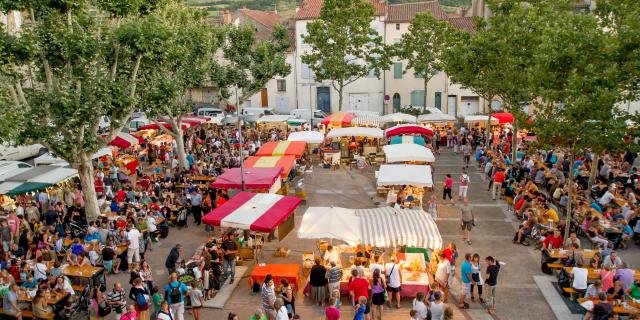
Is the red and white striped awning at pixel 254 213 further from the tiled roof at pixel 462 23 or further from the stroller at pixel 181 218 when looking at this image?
the tiled roof at pixel 462 23

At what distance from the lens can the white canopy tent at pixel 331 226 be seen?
1269 centimetres

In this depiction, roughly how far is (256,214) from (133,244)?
3.62 metres

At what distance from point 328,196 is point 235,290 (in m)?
8.93

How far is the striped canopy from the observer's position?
12469 millimetres

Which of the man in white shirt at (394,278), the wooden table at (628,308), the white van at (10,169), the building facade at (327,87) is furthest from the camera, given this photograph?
the building facade at (327,87)

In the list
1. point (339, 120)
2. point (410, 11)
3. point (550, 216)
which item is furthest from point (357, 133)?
point (410, 11)

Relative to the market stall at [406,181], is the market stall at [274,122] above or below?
above

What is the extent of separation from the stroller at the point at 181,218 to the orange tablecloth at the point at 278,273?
18.5 feet

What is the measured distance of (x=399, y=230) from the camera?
12.8m

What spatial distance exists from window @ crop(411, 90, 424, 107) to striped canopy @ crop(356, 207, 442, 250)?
1256 inches

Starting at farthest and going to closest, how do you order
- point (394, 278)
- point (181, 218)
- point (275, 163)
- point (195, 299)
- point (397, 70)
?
point (397, 70) < point (275, 163) < point (181, 218) < point (394, 278) < point (195, 299)

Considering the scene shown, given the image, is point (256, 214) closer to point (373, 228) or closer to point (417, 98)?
point (373, 228)

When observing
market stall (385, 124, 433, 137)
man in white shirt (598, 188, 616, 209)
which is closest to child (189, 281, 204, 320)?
man in white shirt (598, 188, 616, 209)

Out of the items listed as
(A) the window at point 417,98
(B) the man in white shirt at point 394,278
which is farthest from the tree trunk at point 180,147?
(A) the window at point 417,98
